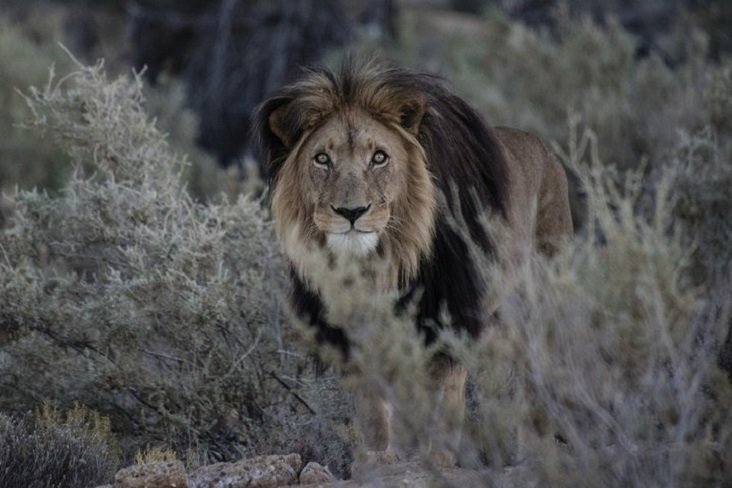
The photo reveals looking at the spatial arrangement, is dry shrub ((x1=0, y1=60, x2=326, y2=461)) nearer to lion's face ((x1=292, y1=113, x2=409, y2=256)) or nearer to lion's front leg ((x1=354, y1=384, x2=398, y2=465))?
lion's front leg ((x1=354, y1=384, x2=398, y2=465))

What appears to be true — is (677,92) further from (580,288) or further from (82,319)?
(580,288)

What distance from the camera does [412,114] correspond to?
6160mm

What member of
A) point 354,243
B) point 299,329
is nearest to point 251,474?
point 299,329

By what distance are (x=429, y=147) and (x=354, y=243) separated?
62 cm

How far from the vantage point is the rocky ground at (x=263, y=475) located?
17.4ft

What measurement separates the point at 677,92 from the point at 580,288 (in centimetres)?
799

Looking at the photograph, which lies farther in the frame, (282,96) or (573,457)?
(282,96)

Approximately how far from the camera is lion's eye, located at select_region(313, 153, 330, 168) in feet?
19.8

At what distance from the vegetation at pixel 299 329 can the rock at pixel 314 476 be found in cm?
41

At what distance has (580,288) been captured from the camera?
4773 millimetres

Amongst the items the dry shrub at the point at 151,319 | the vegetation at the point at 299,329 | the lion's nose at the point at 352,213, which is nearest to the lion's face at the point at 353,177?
the lion's nose at the point at 352,213

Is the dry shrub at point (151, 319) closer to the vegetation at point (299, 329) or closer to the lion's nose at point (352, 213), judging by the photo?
the vegetation at point (299, 329)

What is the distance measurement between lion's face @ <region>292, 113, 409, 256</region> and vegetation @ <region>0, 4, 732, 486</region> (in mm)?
433

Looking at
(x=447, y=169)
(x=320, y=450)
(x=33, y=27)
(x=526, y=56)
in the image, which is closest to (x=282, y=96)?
(x=447, y=169)
